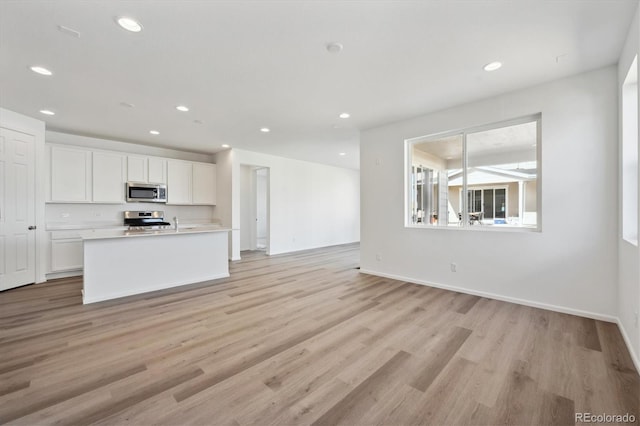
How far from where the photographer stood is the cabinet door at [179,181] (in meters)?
6.31

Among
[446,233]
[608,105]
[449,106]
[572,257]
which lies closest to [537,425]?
[572,257]

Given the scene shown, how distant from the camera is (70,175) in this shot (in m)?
5.06

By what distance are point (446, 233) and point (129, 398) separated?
4.01m

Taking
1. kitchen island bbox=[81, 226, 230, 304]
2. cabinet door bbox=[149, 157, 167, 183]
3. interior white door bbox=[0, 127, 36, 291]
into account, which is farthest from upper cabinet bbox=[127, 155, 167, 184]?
kitchen island bbox=[81, 226, 230, 304]

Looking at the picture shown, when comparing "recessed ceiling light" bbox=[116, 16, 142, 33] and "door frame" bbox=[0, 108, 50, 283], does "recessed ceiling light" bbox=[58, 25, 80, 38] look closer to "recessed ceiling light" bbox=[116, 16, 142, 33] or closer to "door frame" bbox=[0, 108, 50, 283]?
"recessed ceiling light" bbox=[116, 16, 142, 33]

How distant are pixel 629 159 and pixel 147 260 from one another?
582 cm

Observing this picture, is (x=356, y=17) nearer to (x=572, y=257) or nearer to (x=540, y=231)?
(x=540, y=231)

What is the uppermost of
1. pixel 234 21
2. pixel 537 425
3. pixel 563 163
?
pixel 234 21

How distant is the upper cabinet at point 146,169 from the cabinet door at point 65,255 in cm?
155

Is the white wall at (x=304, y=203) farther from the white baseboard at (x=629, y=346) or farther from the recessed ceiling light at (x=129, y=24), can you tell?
the white baseboard at (x=629, y=346)

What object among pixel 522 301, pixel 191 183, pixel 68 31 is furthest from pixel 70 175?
pixel 522 301

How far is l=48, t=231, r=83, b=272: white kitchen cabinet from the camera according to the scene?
483cm

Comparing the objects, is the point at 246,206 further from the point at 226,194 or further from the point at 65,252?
the point at 65,252

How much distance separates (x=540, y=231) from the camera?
334 cm
